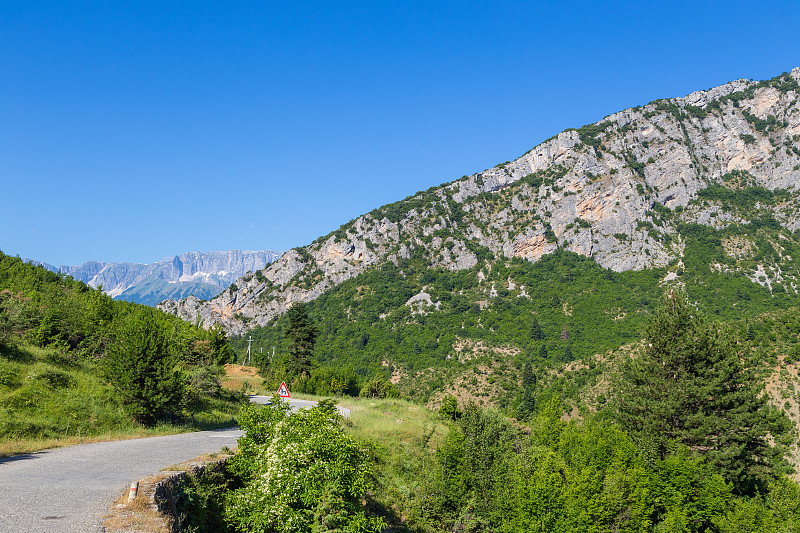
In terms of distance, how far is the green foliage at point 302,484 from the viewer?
8195mm

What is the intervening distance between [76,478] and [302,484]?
4861 millimetres

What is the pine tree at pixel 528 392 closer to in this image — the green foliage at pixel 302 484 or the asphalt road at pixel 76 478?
the asphalt road at pixel 76 478

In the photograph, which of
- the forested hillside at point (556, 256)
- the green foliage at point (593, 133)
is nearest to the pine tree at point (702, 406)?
the forested hillside at point (556, 256)

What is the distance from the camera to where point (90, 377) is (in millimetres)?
20359

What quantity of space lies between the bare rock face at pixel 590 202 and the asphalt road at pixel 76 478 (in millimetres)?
116073

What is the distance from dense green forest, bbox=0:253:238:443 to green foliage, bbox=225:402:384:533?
9.14 meters

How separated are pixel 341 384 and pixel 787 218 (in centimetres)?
11992

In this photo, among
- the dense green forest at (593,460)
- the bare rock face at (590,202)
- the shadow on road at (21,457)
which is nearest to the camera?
the dense green forest at (593,460)

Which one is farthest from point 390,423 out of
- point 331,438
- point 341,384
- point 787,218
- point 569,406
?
point 787,218

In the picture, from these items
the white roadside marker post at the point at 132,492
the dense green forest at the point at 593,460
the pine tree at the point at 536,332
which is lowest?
the dense green forest at the point at 593,460

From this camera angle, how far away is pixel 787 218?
10738cm

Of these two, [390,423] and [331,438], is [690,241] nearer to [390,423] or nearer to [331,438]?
[390,423]

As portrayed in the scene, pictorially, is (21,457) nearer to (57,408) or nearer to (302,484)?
(57,408)

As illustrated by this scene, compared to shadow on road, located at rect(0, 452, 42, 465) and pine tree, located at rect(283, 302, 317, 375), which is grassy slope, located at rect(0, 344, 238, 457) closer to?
shadow on road, located at rect(0, 452, 42, 465)
